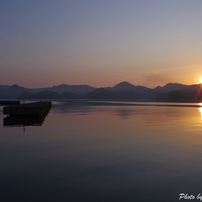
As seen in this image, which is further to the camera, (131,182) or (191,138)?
(191,138)

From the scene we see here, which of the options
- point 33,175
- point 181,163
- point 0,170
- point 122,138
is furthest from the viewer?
point 122,138

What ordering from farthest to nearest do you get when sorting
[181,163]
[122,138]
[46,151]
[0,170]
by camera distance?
1. [122,138]
2. [46,151]
3. [181,163]
4. [0,170]

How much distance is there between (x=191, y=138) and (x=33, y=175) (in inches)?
499

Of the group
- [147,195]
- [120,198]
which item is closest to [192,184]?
[147,195]

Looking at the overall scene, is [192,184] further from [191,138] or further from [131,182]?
[191,138]

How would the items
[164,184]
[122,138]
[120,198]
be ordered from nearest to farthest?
[120,198]
[164,184]
[122,138]

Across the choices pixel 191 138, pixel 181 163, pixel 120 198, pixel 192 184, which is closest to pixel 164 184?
pixel 192 184

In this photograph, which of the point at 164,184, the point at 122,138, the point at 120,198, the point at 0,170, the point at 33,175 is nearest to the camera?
the point at 120,198

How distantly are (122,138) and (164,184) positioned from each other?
9.18 meters

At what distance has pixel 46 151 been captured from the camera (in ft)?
43.2

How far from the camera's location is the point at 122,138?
17266mm

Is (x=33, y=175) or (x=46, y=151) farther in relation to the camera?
(x=46, y=151)

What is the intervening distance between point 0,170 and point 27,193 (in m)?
2.95

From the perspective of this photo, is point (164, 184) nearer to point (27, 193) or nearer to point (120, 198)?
point (120, 198)
